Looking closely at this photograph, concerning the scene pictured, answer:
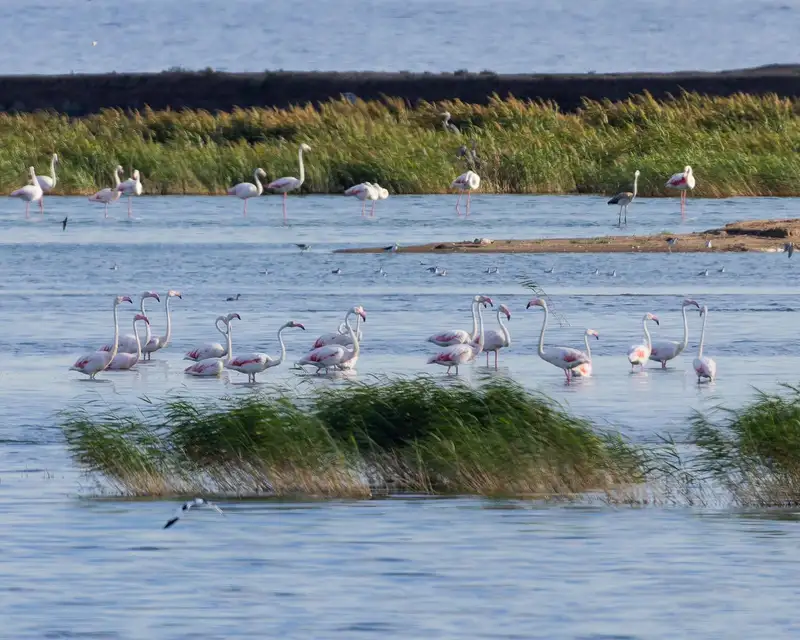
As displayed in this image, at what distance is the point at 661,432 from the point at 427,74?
6986cm

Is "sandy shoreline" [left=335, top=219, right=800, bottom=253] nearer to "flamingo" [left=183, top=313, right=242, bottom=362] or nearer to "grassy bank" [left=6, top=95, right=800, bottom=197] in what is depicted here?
"grassy bank" [left=6, top=95, right=800, bottom=197]

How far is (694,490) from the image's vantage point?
12.5m

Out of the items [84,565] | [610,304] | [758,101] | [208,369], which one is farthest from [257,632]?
[758,101]

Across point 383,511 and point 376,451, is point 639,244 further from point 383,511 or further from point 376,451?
point 383,511

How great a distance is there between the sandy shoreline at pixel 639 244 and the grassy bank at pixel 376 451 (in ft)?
58.2

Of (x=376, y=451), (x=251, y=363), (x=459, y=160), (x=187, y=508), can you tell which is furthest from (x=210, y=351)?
(x=459, y=160)

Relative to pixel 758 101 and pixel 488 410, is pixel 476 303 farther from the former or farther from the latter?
pixel 758 101

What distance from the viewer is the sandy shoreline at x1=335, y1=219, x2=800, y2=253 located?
30.4 metres

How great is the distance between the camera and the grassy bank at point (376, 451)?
40.3 ft

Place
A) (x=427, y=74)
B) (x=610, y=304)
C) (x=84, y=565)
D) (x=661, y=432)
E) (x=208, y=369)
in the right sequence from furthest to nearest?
(x=427, y=74) < (x=610, y=304) < (x=208, y=369) < (x=661, y=432) < (x=84, y=565)

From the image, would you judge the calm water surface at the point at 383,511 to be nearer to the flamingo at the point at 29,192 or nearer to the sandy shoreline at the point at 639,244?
the sandy shoreline at the point at 639,244

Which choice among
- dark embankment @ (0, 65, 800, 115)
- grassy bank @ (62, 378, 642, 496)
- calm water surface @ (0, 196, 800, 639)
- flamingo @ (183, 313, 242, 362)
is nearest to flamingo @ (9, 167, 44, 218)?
calm water surface @ (0, 196, 800, 639)

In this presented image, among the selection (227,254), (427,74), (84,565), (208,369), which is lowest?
(427,74)

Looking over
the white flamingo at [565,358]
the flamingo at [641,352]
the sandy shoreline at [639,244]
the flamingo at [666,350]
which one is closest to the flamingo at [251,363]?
the white flamingo at [565,358]
